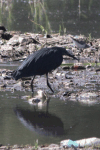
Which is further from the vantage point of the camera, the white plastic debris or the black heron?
the black heron

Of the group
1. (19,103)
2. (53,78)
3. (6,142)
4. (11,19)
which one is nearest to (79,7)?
(11,19)

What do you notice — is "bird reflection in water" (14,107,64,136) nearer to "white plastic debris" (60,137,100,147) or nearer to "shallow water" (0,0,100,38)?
"white plastic debris" (60,137,100,147)

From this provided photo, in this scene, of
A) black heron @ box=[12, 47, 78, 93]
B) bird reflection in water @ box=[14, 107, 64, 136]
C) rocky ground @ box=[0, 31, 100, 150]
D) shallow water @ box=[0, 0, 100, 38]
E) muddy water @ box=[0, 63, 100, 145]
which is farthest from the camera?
shallow water @ box=[0, 0, 100, 38]

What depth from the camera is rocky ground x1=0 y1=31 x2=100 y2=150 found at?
708 centimetres

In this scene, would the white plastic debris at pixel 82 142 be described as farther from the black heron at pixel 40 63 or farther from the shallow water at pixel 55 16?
the shallow water at pixel 55 16

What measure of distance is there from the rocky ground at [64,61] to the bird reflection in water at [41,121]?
0.97 m

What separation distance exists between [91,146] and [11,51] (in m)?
6.86

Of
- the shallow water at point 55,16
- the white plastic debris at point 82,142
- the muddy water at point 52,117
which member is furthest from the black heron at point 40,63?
the shallow water at point 55,16

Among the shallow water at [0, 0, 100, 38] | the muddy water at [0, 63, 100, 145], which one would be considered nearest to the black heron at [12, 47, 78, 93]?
the muddy water at [0, 63, 100, 145]

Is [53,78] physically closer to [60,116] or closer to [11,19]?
[60,116]

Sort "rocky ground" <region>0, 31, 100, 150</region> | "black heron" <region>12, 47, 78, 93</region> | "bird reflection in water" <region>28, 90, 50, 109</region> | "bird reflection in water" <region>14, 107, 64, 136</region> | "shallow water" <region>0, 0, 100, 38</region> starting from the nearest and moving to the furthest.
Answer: "bird reflection in water" <region>14, 107, 64, 136</region>, "bird reflection in water" <region>28, 90, 50, 109</region>, "black heron" <region>12, 47, 78, 93</region>, "rocky ground" <region>0, 31, 100, 150</region>, "shallow water" <region>0, 0, 100, 38</region>

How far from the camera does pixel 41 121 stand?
5.14 meters

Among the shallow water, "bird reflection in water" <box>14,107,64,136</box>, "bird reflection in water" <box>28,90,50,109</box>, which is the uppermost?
the shallow water

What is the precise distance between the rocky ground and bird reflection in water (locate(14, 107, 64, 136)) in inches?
38.0
